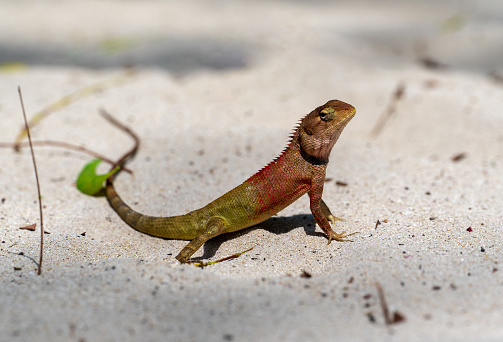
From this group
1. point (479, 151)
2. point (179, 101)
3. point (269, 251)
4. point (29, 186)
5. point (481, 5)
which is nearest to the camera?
point (269, 251)

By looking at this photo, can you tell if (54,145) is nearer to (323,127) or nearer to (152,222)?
(152,222)

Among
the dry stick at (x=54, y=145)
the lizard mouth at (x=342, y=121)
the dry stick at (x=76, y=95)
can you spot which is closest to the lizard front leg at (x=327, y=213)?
the lizard mouth at (x=342, y=121)

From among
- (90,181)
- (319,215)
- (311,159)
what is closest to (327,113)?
(311,159)

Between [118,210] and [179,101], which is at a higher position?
[179,101]

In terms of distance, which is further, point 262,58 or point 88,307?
point 262,58

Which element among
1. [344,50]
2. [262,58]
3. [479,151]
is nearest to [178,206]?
[479,151]

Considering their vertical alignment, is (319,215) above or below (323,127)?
below

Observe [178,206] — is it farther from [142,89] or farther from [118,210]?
[142,89]
